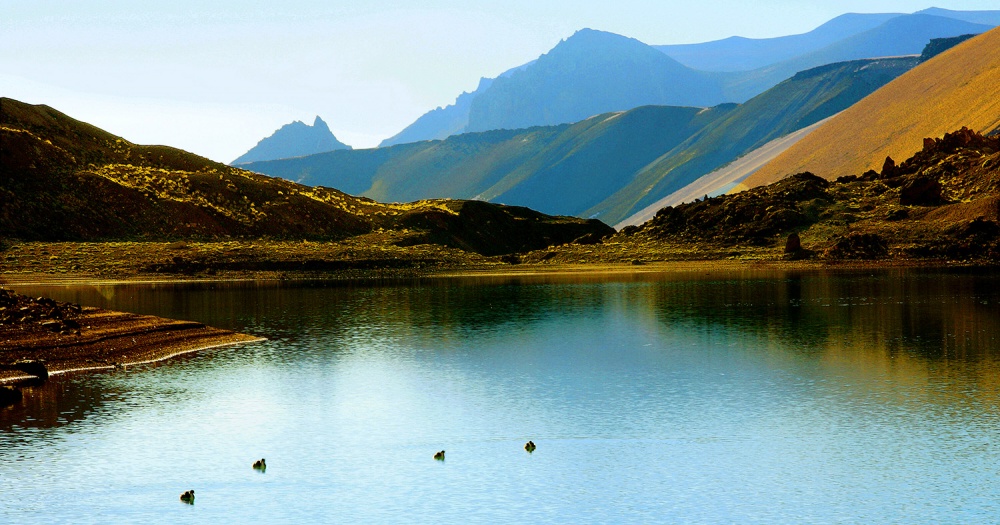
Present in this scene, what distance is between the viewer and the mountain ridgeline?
136 m

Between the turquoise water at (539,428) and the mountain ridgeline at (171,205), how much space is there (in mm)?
88705

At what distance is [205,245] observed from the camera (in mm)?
133250

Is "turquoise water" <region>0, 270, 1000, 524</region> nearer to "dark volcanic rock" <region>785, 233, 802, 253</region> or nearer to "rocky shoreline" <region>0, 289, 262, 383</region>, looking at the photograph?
"rocky shoreline" <region>0, 289, 262, 383</region>

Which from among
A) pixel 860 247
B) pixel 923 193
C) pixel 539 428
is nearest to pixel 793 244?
pixel 860 247

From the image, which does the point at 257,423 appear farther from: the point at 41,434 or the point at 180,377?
the point at 180,377

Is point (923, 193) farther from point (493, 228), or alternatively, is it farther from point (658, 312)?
point (658, 312)

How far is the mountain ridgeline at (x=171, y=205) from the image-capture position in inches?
5344

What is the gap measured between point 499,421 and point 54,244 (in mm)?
109189

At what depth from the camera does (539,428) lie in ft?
99.0

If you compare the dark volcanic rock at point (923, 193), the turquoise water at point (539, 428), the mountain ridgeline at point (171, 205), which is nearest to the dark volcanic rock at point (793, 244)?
the dark volcanic rock at point (923, 193)

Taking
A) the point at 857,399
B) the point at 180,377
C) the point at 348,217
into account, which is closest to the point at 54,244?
the point at 348,217

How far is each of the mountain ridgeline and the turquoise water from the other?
291 ft

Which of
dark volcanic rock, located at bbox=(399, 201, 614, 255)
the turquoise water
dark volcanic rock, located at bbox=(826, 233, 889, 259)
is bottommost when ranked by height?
the turquoise water

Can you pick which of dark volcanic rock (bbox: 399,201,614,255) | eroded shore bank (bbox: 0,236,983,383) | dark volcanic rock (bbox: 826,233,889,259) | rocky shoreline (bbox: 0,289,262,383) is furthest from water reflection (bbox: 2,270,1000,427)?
dark volcanic rock (bbox: 399,201,614,255)
